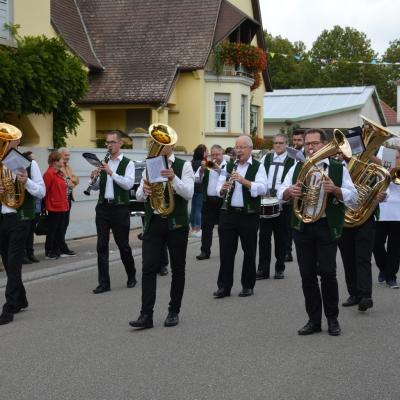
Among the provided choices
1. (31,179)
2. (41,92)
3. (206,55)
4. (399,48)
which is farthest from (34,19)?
(399,48)

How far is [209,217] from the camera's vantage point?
12.8 meters

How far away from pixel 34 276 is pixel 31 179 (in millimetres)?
3314

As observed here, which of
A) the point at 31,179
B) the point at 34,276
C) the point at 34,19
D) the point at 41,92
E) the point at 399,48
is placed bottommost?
the point at 34,276

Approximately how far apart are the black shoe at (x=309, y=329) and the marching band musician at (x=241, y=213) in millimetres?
2057

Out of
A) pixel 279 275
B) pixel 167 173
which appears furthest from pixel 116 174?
pixel 279 275

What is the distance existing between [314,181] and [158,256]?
1.73 meters

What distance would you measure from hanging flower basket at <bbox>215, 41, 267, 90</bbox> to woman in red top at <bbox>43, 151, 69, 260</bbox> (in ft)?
62.2

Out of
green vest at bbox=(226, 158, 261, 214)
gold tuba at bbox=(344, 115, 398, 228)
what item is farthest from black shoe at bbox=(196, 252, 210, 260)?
gold tuba at bbox=(344, 115, 398, 228)

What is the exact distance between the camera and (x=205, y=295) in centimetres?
943

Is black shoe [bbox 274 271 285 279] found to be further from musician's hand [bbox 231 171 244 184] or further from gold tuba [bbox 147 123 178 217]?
gold tuba [bbox 147 123 178 217]

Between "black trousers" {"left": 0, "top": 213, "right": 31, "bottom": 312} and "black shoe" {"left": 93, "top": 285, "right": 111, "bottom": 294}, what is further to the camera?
"black shoe" {"left": 93, "top": 285, "right": 111, "bottom": 294}

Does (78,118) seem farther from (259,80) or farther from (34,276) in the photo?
(259,80)

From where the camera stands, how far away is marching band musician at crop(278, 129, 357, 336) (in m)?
7.12

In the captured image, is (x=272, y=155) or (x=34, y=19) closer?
(x=272, y=155)
